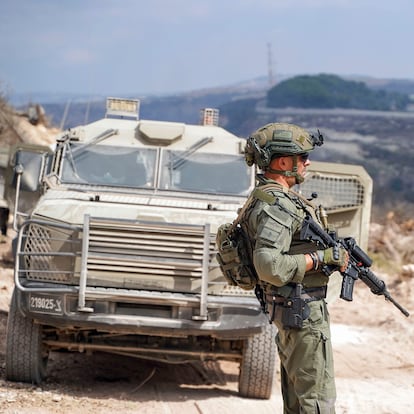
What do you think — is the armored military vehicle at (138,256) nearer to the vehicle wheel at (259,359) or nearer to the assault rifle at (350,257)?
the vehicle wheel at (259,359)

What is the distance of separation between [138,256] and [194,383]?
1.55 meters

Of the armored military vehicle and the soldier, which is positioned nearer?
the soldier

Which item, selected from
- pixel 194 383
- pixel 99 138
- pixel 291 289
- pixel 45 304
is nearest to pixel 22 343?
pixel 45 304

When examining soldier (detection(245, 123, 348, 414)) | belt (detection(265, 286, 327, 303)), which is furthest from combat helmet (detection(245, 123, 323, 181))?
belt (detection(265, 286, 327, 303))

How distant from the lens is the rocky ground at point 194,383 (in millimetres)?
6871

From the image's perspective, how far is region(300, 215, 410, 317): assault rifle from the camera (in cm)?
469

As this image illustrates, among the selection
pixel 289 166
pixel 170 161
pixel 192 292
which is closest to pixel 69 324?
pixel 192 292

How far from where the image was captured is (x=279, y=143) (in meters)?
4.80

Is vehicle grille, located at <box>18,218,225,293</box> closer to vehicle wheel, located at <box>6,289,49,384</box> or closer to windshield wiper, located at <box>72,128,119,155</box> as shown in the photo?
vehicle wheel, located at <box>6,289,49,384</box>

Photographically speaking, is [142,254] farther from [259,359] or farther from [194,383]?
[194,383]

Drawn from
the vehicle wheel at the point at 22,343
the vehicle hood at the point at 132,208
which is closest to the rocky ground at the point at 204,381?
the vehicle wheel at the point at 22,343

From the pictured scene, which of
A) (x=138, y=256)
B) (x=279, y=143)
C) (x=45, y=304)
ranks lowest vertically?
(x=45, y=304)

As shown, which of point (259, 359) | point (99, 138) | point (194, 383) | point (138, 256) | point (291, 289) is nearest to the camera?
point (291, 289)

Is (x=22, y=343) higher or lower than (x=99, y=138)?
lower
